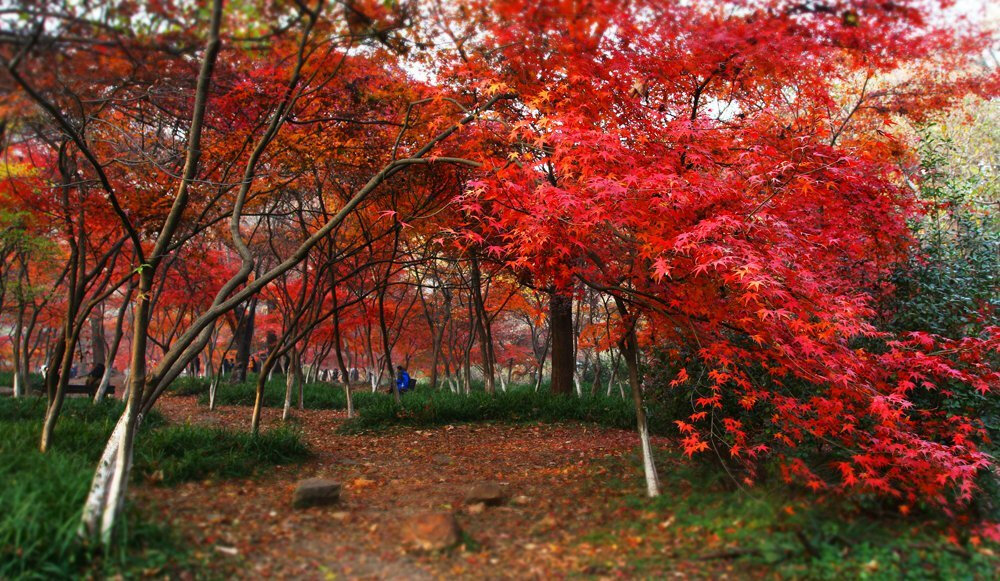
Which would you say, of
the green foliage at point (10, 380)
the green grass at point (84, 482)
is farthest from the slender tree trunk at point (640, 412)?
the green foliage at point (10, 380)

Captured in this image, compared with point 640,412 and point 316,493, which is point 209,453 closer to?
point 316,493

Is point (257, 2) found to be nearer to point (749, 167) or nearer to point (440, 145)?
point (440, 145)

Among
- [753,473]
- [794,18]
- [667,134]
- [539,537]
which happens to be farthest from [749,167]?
[539,537]

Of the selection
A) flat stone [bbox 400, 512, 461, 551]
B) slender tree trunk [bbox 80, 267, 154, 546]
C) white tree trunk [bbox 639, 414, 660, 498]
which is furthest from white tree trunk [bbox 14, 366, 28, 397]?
white tree trunk [bbox 639, 414, 660, 498]

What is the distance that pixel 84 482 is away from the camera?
161 inches

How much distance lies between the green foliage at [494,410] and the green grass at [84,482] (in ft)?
9.23

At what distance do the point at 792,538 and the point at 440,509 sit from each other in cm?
284

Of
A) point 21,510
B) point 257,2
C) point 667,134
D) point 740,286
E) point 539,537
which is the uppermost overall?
point 257,2

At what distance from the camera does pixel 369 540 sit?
4.47 metres

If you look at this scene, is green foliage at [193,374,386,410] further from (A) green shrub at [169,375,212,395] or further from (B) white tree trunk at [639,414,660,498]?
(B) white tree trunk at [639,414,660,498]

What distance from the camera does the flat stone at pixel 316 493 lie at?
5.02m

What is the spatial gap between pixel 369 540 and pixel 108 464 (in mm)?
1866

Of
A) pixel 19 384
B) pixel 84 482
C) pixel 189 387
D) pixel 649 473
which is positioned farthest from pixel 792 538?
pixel 19 384

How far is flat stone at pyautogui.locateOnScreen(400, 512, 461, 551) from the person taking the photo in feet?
14.0
